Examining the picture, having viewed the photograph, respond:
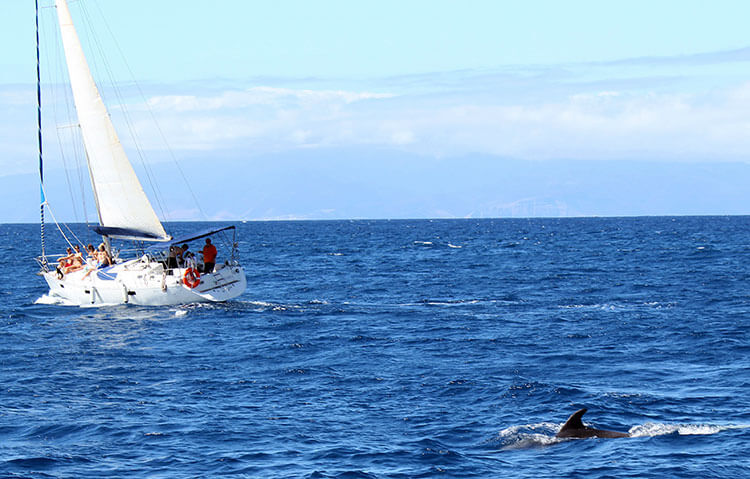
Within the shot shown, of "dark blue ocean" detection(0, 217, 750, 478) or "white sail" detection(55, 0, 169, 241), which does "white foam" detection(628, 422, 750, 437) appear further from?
"white sail" detection(55, 0, 169, 241)

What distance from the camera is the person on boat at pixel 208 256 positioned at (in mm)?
38719

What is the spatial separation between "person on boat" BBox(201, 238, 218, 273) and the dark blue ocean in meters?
1.80

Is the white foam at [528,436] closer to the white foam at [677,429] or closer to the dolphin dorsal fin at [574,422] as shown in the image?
the dolphin dorsal fin at [574,422]

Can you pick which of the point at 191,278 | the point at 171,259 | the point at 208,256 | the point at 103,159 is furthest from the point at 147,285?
the point at 103,159

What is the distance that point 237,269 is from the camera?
40.2 m

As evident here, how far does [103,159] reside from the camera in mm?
41625

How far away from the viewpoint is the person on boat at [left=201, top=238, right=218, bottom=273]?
38.7 m

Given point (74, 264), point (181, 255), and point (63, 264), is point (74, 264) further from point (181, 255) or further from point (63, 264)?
point (181, 255)

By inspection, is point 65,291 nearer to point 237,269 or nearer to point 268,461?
point 237,269

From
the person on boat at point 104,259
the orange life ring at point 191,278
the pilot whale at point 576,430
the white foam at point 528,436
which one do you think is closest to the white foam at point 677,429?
the pilot whale at point 576,430

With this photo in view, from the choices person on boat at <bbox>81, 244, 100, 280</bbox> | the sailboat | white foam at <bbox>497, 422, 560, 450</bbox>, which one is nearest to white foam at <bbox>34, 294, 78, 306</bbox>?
the sailboat

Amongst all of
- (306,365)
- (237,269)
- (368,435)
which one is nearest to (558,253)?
(237,269)

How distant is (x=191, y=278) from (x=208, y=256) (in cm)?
127

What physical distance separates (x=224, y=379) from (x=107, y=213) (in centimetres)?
1978
